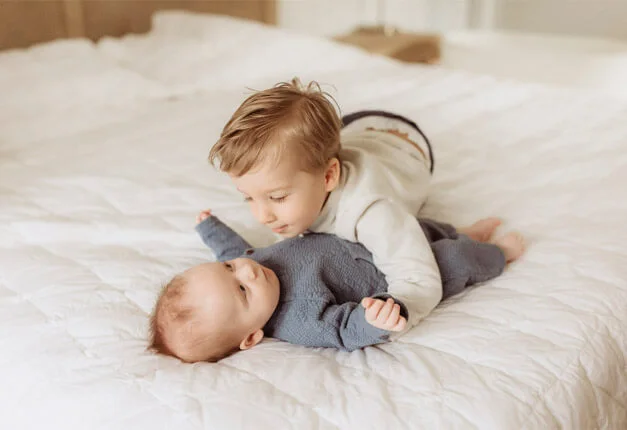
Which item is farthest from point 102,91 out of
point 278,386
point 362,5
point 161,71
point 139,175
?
point 362,5

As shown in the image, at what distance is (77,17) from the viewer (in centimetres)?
225

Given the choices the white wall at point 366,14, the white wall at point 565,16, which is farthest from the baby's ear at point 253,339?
the white wall at point 565,16

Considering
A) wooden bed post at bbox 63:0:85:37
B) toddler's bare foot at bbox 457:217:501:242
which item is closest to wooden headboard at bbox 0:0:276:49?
wooden bed post at bbox 63:0:85:37

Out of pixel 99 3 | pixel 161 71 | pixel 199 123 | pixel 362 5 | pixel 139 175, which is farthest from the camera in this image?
pixel 362 5

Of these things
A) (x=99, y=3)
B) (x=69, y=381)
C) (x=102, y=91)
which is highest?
(x=99, y=3)

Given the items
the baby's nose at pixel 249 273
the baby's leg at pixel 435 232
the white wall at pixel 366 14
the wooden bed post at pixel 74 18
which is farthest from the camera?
the white wall at pixel 366 14

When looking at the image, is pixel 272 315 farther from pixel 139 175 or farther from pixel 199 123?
pixel 199 123

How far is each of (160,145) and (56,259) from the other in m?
0.63

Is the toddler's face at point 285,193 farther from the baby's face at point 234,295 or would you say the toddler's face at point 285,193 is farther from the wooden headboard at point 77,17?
the wooden headboard at point 77,17

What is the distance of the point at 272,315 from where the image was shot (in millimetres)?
929

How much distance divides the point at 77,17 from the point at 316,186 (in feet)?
5.54

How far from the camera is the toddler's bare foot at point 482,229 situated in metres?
1.16

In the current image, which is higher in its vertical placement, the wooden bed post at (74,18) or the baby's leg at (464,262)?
the wooden bed post at (74,18)

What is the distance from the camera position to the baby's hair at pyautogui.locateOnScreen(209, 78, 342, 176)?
0.91 meters
